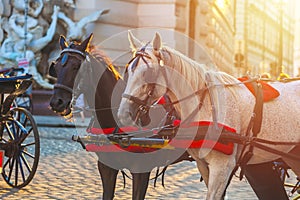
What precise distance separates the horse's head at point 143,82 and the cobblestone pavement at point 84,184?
8.91 feet

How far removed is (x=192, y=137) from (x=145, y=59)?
67cm

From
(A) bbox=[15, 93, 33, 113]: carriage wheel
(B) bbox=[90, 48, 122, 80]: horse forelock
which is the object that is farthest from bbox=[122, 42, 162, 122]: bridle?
(A) bbox=[15, 93, 33, 113]: carriage wheel

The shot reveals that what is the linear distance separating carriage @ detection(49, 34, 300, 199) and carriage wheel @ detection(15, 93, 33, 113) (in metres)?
10.5

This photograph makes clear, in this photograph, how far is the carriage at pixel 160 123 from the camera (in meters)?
4.81

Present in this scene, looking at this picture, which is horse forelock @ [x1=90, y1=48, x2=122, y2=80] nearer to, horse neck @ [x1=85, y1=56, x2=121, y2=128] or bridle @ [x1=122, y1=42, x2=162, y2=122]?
horse neck @ [x1=85, y1=56, x2=121, y2=128]

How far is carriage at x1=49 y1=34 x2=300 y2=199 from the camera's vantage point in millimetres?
4812

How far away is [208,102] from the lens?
16.4 ft

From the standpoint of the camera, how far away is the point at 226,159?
15.9 feet

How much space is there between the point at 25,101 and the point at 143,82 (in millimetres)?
12239

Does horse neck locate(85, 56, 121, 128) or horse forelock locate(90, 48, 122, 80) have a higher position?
horse forelock locate(90, 48, 122, 80)

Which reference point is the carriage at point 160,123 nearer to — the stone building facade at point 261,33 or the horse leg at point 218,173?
the horse leg at point 218,173

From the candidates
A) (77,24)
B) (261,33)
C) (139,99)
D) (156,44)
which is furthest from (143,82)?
(261,33)

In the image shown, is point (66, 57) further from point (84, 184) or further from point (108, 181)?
point (84, 184)

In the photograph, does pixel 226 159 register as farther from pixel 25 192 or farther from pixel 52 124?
pixel 52 124
